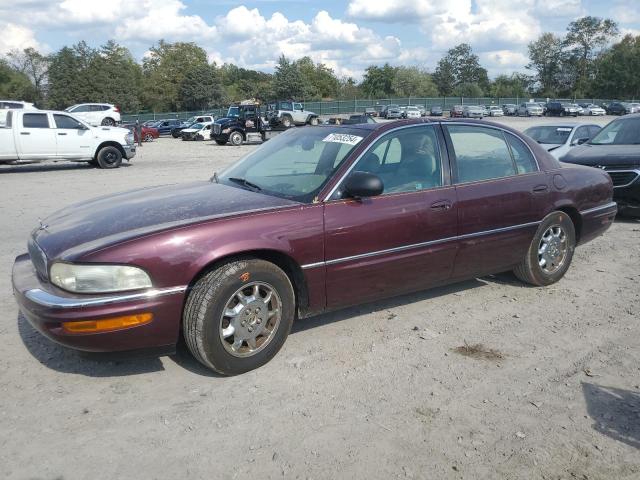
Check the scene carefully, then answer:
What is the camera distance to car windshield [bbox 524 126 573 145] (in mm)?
11906

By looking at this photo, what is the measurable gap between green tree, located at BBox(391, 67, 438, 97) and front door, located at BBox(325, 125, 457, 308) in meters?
98.5

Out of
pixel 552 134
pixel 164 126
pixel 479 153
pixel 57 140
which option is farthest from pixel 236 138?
pixel 479 153

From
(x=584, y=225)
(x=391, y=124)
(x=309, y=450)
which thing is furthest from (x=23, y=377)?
(x=584, y=225)

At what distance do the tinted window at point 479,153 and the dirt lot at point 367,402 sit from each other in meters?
1.14

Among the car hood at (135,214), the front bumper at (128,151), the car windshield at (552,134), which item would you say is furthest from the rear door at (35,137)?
the car hood at (135,214)

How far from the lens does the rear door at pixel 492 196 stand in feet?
15.0

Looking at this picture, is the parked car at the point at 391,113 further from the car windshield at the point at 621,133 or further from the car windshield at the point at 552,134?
the car windshield at the point at 621,133

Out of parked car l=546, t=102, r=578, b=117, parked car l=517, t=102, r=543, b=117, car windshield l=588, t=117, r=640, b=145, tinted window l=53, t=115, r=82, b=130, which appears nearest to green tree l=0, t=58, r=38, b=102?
parked car l=517, t=102, r=543, b=117

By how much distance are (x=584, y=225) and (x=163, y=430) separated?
4.41 m

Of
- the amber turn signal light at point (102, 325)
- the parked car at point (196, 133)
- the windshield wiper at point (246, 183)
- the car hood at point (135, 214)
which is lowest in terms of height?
the parked car at point (196, 133)

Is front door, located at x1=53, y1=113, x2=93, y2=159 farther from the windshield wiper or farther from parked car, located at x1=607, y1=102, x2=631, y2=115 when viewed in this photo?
parked car, located at x1=607, y1=102, x2=631, y2=115

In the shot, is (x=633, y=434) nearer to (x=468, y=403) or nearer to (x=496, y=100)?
(x=468, y=403)

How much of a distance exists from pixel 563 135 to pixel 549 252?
25.2 ft

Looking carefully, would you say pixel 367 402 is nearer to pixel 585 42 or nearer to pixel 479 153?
pixel 479 153
